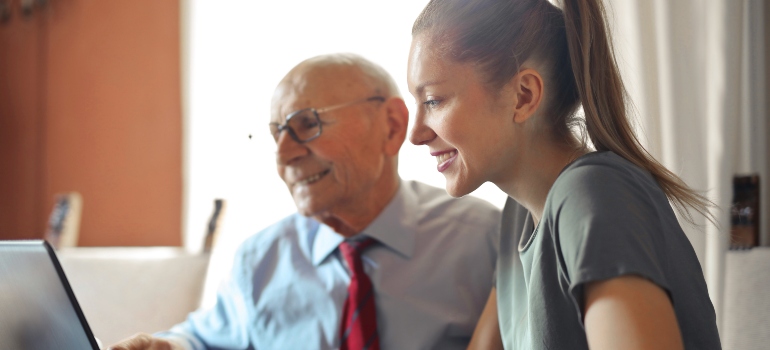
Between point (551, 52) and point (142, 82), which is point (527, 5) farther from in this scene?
point (142, 82)

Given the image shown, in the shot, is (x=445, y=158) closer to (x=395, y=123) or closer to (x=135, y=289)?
(x=395, y=123)

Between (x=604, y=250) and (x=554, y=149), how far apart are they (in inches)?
11.3

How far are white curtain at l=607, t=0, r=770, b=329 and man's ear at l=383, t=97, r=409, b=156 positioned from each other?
20.9 inches

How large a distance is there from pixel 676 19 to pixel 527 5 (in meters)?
0.70

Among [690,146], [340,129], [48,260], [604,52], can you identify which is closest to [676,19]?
[690,146]

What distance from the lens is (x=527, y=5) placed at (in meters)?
0.95

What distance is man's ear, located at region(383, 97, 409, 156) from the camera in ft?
5.34

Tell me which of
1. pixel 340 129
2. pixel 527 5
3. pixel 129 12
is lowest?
pixel 340 129

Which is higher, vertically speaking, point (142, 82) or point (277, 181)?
point (142, 82)

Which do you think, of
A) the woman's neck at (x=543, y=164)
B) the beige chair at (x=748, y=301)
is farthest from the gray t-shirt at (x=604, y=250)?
the beige chair at (x=748, y=301)

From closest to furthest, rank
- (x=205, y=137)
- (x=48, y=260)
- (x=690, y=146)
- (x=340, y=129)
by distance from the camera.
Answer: (x=48, y=260)
(x=690, y=146)
(x=340, y=129)
(x=205, y=137)

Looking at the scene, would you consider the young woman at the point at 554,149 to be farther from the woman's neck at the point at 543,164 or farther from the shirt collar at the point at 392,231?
the shirt collar at the point at 392,231

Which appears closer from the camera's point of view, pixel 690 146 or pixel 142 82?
pixel 690 146

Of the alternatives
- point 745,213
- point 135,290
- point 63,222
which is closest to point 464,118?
point 745,213
